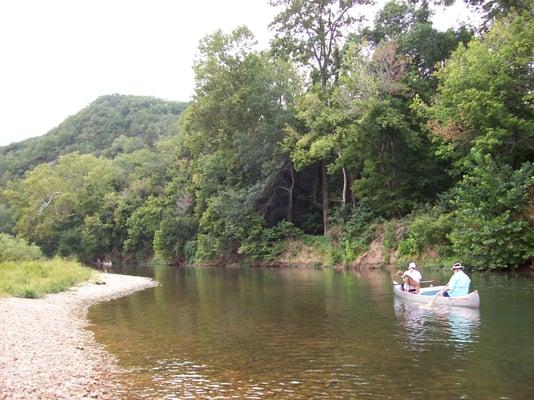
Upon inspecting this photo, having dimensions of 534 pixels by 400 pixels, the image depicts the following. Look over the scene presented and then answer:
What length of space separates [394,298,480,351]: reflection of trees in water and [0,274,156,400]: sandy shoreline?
7.16m

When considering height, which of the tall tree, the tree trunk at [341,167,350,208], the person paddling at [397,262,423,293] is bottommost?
the person paddling at [397,262,423,293]

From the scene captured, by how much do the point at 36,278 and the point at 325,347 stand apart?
65.2 feet

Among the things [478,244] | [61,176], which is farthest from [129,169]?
[478,244]

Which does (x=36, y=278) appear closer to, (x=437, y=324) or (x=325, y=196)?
(x=437, y=324)

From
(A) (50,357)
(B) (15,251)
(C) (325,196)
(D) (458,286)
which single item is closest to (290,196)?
(C) (325,196)

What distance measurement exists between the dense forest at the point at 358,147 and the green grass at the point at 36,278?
2103 centimetres

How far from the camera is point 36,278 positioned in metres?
27.1

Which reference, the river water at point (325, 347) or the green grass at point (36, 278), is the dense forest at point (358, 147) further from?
the green grass at point (36, 278)

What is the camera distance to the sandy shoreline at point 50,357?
30.6ft

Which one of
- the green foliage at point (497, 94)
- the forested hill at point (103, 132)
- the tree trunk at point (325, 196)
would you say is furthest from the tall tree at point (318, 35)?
the forested hill at point (103, 132)

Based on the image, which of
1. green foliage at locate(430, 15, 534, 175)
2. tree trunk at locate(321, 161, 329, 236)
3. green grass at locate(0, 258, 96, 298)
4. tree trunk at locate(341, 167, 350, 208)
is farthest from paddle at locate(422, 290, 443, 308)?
tree trunk at locate(321, 161, 329, 236)

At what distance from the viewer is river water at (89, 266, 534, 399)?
30.3 ft

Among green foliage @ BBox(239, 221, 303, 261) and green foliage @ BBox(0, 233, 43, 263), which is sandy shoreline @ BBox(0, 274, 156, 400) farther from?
green foliage @ BBox(239, 221, 303, 261)

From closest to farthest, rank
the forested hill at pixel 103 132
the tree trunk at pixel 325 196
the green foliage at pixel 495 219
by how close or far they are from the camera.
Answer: the green foliage at pixel 495 219 → the tree trunk at pixel 325 196 → the forested hill at pixel 103 132
